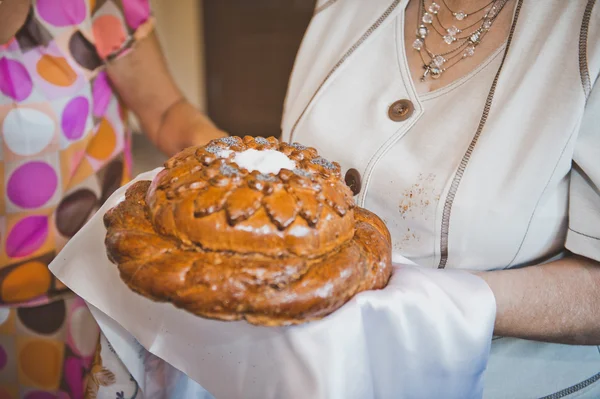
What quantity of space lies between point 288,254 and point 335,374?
0.62 ft

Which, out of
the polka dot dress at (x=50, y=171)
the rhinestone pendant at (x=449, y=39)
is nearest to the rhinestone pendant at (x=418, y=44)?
the rhinestone pendant at (x=449, y=39)

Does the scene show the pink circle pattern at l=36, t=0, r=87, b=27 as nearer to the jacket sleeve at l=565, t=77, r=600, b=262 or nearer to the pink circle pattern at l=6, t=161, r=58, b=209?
the pink circle pattern at l=6, t=161, r=58, b=209

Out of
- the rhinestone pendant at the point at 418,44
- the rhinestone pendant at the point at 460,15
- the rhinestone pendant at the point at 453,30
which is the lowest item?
the rhinestone pendant at the point at 418,44

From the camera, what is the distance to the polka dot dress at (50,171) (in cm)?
102

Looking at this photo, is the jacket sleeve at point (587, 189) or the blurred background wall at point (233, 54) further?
the blurred background wall at point (233, 54)

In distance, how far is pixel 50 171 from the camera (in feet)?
3.48

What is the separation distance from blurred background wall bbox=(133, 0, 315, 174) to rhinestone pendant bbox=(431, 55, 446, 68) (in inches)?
87.0

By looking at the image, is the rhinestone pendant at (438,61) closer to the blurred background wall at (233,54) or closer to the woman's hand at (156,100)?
the woman's hand at (156,100)

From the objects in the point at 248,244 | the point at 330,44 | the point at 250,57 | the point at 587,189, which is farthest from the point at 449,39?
the point at 250,57

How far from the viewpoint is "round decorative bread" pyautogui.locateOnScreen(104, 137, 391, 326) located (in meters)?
0.56

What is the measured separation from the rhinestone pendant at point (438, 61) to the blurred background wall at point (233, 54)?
2.21 metres

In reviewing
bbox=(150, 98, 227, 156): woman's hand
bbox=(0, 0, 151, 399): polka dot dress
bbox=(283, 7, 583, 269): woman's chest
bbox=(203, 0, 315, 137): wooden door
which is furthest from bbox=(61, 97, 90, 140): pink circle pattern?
bbox=(203, 0, 315, 137): wooden door

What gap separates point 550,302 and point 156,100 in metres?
1.16

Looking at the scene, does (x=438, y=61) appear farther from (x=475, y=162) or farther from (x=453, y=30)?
(x=475, y=162)
